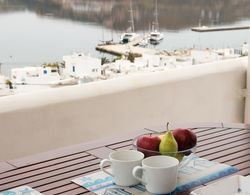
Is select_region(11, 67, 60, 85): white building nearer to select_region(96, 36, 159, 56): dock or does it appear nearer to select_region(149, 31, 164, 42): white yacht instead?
select_region(96, 36, 159, 56): dock

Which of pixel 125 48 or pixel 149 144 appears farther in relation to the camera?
pixel 125 48

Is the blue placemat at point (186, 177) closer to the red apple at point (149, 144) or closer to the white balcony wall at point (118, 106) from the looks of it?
the red apple at point (149, 144)

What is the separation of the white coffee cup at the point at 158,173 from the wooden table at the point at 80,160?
0.19m

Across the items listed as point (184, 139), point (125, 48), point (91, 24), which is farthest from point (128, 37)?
point (184, 139)

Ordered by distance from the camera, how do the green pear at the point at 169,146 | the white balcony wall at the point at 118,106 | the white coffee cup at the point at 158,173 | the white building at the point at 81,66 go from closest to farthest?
the white coffee cup at the point at 158,173, the green pear at the point at 169,146, the white balcony wall at the point at 118,106, the white building at the point at 81,66

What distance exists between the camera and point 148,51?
369cm

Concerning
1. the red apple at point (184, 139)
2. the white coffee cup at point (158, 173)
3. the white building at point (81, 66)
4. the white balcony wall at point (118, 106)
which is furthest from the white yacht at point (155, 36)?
the white coffee cup at point (158, 173)

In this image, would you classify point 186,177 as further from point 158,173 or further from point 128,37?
point 128,37

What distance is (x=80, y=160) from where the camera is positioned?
6.21 ft

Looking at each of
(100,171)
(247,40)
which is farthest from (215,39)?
(100,171)

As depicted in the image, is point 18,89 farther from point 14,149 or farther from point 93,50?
point 93,50

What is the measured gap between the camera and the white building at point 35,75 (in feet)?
10.4

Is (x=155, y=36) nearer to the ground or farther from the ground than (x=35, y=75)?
farther from the ground

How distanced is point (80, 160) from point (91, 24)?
1.72m
